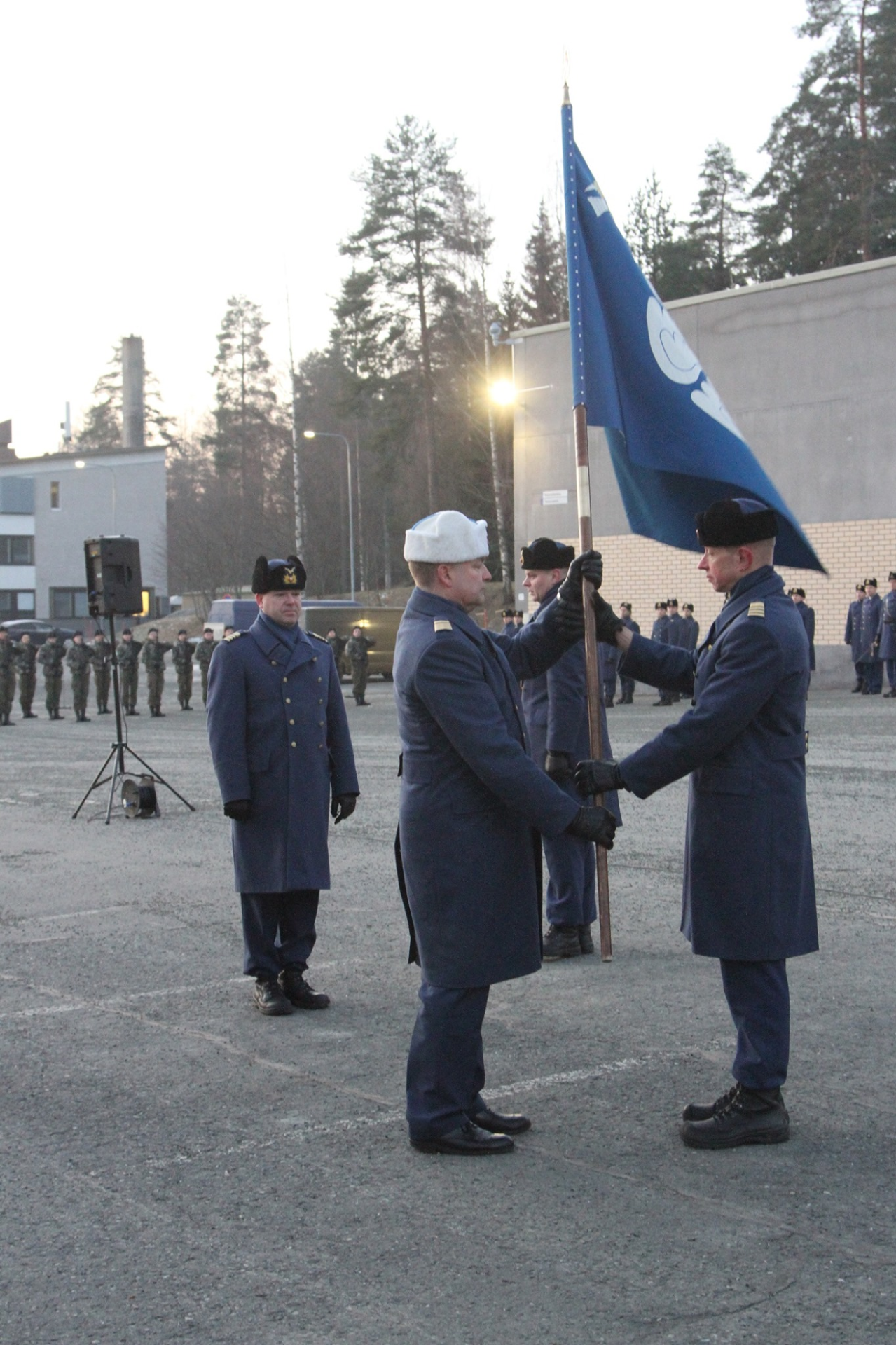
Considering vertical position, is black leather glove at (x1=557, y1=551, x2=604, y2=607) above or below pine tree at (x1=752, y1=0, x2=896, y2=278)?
below

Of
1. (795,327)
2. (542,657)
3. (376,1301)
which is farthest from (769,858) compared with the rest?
(795,327)

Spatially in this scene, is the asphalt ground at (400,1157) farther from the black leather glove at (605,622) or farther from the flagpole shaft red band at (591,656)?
the black leather glove at (605,622)

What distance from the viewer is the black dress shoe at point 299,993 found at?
6437mm

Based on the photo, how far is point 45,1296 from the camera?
356 cm

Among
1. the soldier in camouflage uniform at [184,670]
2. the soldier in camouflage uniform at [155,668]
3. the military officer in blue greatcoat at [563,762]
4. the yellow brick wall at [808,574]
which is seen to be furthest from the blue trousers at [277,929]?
the soldier in camouflage uniform at [184,670]

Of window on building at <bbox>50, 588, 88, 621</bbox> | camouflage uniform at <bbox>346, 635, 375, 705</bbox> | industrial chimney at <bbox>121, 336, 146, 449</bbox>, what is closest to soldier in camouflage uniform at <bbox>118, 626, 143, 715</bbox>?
camouflage uniform at <bbox>346, 635, 375, 705</bbox>

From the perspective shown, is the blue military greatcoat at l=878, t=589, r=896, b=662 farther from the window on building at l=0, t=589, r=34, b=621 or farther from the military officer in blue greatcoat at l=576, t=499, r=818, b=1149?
the window on building at l=0, t=589, r=34, b=621

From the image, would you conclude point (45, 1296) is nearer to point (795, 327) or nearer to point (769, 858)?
point (769, 858)

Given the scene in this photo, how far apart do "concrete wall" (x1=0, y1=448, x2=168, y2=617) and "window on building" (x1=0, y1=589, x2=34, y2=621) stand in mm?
534

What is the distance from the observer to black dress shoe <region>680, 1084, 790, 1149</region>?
4.50 m

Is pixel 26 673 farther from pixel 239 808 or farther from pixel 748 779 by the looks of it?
pixel 748 779

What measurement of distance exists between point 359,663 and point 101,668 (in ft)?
17.9

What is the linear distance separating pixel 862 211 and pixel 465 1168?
49287 mm

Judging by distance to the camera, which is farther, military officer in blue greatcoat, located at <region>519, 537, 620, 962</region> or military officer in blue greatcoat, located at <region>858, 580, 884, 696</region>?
military officer in blue greatcoat, located at <region>858, 580, 884, 696</region>
